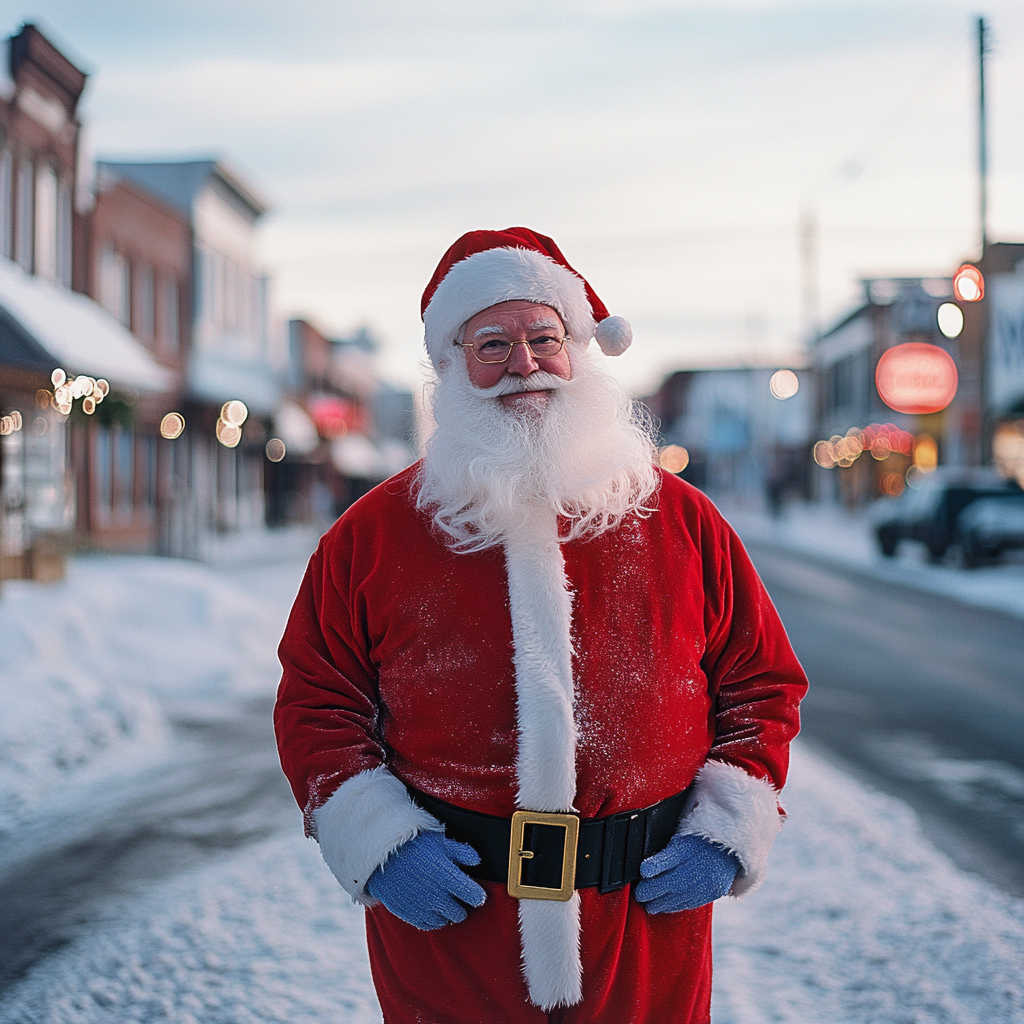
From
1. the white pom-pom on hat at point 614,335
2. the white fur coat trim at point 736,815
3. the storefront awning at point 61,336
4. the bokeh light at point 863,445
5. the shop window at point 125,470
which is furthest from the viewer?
the bokeh light at point 863,445

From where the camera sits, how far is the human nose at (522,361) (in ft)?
7.46

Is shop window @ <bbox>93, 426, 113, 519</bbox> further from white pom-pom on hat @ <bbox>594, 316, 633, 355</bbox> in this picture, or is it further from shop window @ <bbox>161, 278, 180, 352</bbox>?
white pom-pom on hat @ <bbox>594, 316, 633, 355</bbox>

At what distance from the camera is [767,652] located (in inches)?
88.6

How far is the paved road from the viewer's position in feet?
17.4

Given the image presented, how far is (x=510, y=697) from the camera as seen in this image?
6.71 feet

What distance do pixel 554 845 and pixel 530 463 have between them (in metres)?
0.75

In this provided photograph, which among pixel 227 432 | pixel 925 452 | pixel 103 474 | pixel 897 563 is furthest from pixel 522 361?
pixel 925 452

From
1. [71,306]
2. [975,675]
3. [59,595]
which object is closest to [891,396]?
[975,675]

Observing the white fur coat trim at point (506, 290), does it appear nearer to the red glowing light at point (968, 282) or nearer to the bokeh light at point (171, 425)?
the red glowing light at point (968, 282)

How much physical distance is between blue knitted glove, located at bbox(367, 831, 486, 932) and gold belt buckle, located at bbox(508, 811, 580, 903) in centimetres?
7

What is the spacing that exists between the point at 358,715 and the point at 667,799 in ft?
2.09

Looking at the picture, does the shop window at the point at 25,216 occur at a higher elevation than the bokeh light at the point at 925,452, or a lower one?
higher

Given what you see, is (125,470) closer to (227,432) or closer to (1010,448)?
(227,432)

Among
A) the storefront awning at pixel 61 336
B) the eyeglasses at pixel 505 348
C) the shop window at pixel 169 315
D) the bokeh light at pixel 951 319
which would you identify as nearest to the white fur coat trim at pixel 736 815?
the eyeglasses at pixel 505 348
